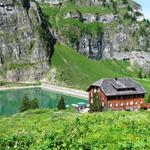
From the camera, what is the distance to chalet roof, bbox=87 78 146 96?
423 ft

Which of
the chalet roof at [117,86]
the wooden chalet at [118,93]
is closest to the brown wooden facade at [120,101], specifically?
the wooden chalet at [118,93]

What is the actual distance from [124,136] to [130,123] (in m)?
7.21

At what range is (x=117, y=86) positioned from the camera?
13062 centimetres

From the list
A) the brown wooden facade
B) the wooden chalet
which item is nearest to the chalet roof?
the wooden chalet

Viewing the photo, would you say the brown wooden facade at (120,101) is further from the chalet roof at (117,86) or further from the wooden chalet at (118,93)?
the chalet roof at (117,86)

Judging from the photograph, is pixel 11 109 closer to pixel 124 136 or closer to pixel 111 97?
pixel 111 97

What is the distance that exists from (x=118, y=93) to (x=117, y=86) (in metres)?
2.14

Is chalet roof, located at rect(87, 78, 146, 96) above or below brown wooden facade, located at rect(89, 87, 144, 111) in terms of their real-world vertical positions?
above

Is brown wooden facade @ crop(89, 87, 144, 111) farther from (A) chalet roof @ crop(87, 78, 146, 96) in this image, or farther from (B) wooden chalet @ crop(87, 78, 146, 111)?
(A) chalet roof @ crop(87, 78, 146, 96)

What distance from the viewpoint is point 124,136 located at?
2205 cm

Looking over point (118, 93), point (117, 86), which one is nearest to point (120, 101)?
point (118, 93)

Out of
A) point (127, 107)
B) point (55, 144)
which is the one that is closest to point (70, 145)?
point (55, 144)

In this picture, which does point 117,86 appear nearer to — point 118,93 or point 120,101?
point 118,93

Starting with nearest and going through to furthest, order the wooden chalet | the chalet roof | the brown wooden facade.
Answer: the chalet roof
the wooden chalet
the brown wooden facade
